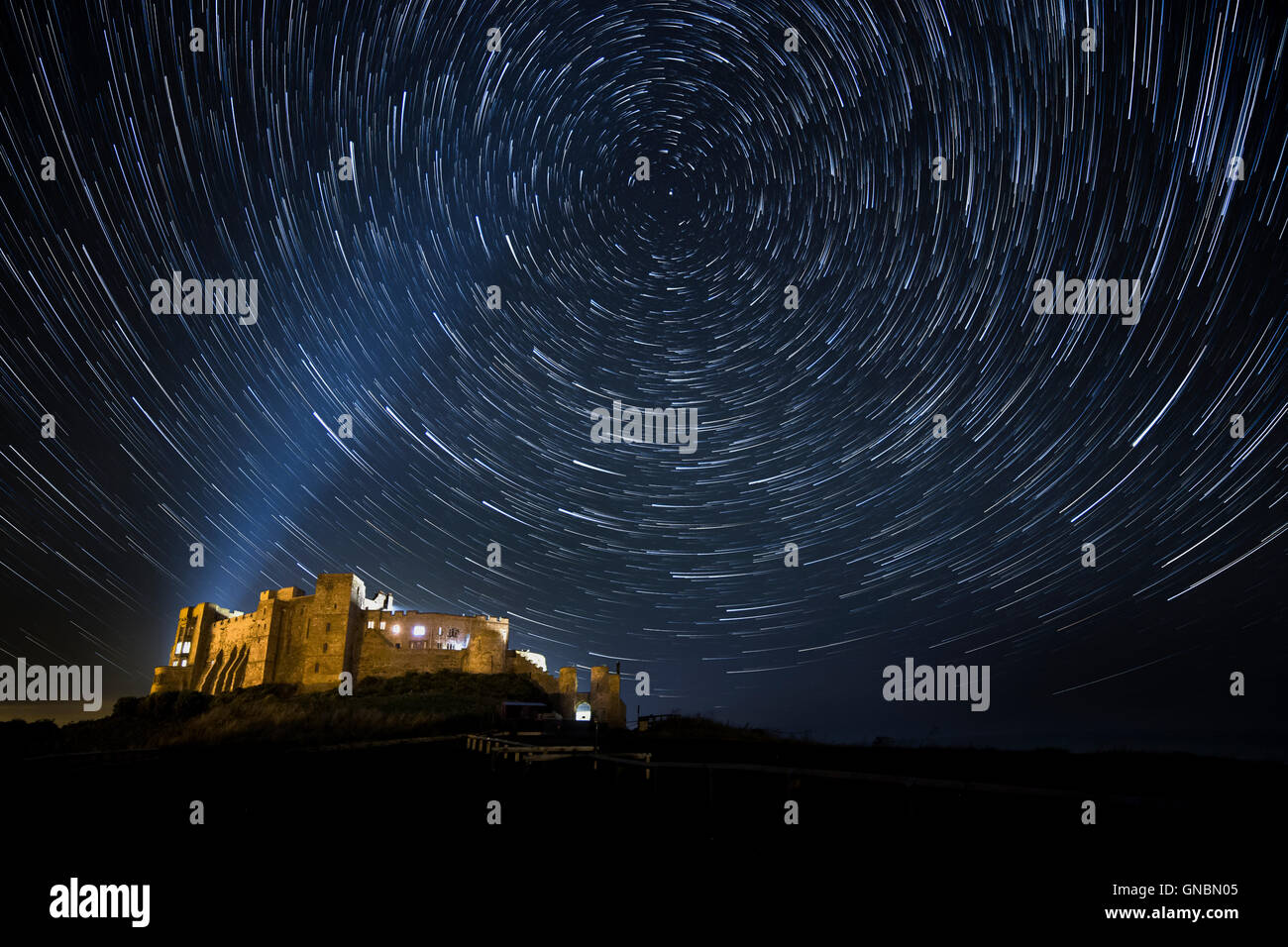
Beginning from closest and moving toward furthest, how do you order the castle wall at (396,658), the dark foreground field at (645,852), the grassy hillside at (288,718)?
the dark foreground field at (645,852)
the grassy hillside at (288,718)
the castle wall at (396,658)

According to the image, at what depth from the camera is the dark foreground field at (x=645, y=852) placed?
6.84m

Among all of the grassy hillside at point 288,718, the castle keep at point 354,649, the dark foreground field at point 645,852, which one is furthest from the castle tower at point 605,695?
the dark foreground field at point 645,852

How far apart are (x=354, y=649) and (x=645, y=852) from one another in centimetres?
6012

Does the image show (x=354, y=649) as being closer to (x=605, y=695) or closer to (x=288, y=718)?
(x=605, y=695)

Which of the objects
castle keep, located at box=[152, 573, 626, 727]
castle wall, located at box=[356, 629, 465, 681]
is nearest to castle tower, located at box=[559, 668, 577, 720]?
castle keep, located at box=[152, 573, 626, 727]

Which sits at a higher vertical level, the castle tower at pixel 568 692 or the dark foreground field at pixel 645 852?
the dark foreground field at pixel 645 852

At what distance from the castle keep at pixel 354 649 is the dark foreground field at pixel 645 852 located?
47597 mm

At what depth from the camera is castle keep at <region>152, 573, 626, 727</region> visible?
60781 millimetres

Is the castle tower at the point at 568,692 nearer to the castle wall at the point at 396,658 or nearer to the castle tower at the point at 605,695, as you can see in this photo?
the castle tower at the point at 605,695

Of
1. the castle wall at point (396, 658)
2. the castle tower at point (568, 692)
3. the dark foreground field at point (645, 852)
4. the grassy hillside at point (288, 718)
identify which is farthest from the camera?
the castle wall at point (396, 658)

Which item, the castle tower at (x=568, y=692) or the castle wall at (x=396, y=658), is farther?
the castle wall at (x=396, y=658)

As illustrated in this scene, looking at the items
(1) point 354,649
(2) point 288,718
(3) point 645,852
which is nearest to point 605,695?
(1) point 354,649
